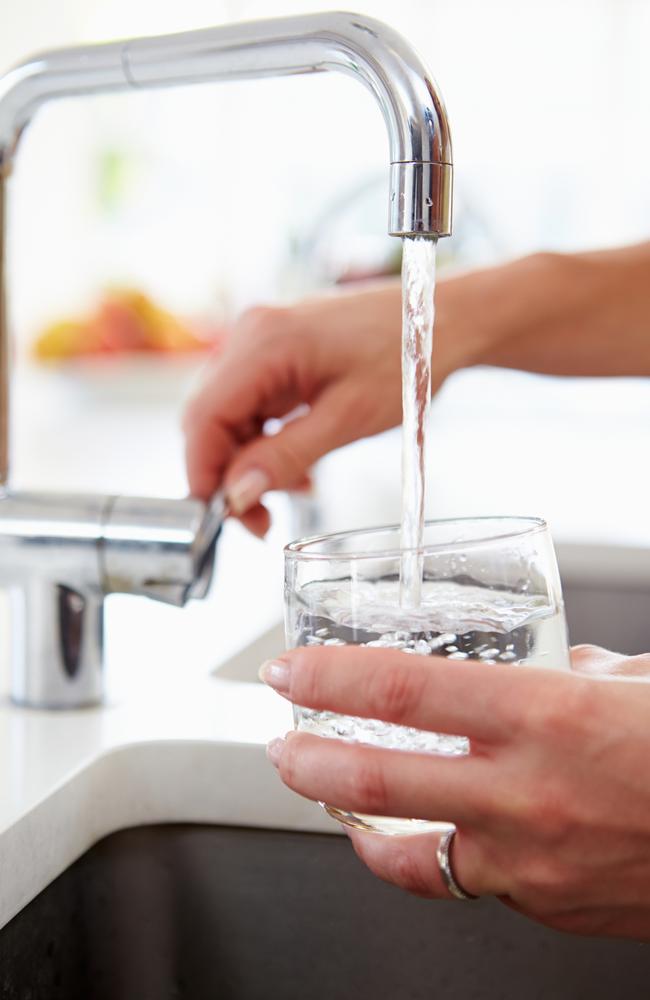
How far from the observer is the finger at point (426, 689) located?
0.37m

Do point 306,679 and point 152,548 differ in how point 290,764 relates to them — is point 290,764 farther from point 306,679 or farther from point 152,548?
point 152,548

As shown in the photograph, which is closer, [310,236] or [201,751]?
[201,751]

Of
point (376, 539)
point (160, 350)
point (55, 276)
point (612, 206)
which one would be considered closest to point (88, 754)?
point (376, 539)

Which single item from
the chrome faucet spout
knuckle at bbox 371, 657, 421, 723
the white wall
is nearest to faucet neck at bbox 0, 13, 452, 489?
the chrome faucet spout

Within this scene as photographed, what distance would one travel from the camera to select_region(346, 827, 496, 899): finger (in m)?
0.41

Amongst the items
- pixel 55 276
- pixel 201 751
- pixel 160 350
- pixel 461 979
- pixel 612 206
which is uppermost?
pixel 612 206

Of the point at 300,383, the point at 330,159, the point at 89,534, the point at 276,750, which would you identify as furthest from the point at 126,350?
the point at 276,750

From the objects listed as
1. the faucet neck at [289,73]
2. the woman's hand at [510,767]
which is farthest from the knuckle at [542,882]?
the faucet neck at [289,73]

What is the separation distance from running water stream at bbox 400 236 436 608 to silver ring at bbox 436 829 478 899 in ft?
0.36

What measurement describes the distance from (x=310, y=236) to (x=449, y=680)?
4.31m

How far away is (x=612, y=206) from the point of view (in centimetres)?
429

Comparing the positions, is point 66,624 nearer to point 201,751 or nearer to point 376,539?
point 201,751

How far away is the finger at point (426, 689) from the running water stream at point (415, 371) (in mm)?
97

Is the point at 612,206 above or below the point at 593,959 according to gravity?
above
